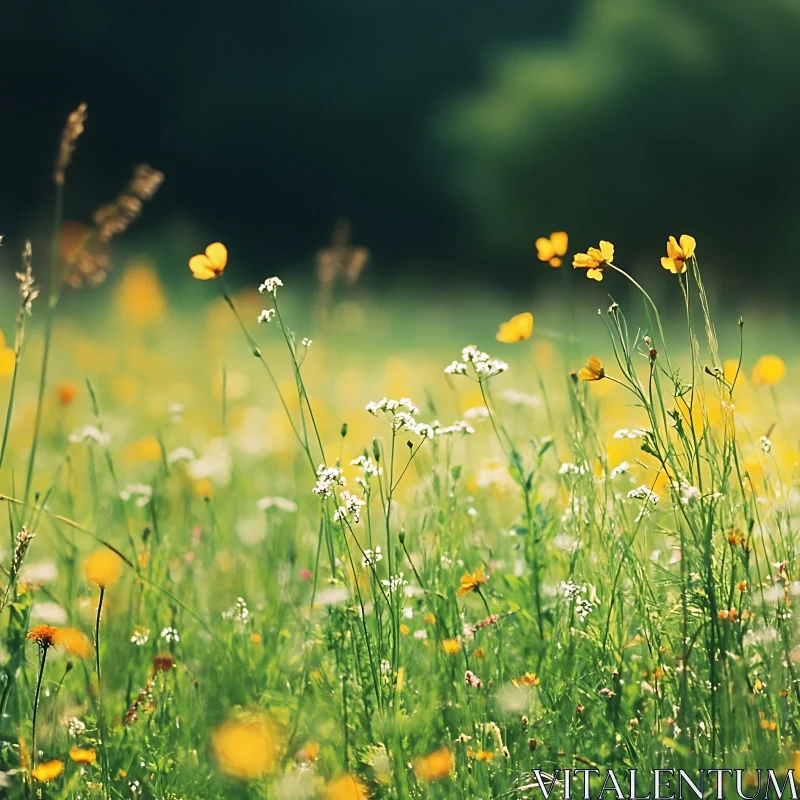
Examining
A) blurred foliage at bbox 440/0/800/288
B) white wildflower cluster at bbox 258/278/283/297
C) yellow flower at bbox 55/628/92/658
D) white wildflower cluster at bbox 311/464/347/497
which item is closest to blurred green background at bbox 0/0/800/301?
blurred foliage at bbox 440/0/800/288

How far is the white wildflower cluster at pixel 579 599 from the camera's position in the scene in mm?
1314

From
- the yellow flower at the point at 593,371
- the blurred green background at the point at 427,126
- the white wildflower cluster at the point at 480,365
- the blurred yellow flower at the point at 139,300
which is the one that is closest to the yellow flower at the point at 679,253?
the yellow flower at the point at 593,371

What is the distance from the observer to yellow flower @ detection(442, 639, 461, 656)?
136 cm

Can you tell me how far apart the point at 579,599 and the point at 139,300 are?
501 centimetres

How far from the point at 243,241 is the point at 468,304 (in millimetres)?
6008

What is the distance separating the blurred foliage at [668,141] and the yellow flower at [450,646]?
930 cm

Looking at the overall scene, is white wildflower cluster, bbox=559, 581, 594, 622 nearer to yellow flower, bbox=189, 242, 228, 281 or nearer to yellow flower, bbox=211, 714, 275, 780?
yellow flower, bbox=211, 714, 275, 780

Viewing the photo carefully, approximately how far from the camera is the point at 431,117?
14.1 metres

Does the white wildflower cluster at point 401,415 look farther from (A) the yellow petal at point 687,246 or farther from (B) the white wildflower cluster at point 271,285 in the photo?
(A) the yellow petal at point 687,246

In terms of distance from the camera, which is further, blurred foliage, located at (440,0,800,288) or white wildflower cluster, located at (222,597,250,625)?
blurred foliage, located at (440,0,800,288)

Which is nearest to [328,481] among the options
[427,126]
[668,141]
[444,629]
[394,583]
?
[394,583]

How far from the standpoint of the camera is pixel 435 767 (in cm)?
119

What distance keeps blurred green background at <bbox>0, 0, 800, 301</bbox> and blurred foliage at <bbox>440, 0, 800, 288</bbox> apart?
0.02 meters

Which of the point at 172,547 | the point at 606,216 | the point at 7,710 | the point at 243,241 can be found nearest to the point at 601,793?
the point at 7,710
